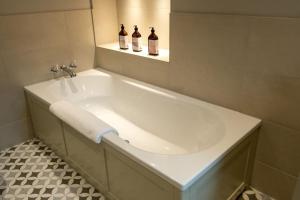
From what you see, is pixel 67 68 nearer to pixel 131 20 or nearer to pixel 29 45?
pixel 29 45

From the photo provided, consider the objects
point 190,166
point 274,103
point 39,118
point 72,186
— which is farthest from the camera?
point 39,118

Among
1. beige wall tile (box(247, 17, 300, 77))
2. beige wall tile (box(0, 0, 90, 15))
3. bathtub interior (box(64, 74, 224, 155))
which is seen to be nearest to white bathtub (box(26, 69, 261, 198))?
bathtub interior (box(64, 74, 224, 155))

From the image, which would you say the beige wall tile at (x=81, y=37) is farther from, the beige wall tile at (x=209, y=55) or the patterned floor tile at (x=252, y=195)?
the patterned floor tile at (x=252, y=195)

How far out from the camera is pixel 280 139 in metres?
1.55

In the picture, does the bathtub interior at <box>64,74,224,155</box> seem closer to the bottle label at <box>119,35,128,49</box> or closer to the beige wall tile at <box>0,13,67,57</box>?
the bottle label at <box>119,35,128,49</box>

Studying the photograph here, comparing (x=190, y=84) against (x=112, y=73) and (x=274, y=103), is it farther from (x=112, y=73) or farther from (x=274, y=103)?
(x=112, y=73)

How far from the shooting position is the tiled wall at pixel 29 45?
82.2 inches

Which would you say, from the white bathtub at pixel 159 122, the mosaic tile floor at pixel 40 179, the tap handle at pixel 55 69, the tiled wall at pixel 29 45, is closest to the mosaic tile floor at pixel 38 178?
the mosaic tile floor at pixel 40 179

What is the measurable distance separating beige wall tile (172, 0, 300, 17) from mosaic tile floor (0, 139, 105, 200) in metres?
1.45

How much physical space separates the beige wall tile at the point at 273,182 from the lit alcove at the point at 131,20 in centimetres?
107

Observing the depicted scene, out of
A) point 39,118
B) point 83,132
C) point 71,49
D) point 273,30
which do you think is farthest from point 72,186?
point 273,30

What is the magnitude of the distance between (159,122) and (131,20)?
3.58 feet

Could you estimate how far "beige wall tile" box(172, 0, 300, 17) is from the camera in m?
1.31

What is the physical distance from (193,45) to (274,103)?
66 cm
